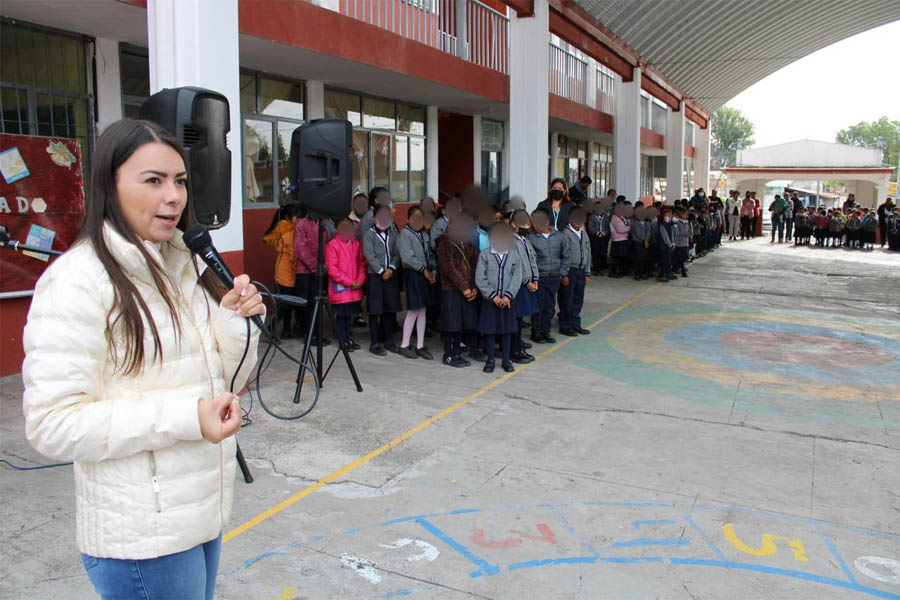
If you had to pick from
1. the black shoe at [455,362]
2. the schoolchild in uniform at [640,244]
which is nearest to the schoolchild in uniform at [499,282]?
the black shoe at [455,362]

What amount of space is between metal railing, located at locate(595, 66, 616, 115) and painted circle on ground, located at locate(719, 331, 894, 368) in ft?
48.4

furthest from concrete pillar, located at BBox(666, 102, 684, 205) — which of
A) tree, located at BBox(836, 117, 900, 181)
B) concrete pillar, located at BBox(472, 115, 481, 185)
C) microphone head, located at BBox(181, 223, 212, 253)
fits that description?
tree, located at BBox(836, 117, 900, 181)

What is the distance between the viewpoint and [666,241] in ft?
48.9

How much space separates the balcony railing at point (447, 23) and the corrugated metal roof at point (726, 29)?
84.2 inches

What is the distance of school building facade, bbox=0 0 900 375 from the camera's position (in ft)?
22.6

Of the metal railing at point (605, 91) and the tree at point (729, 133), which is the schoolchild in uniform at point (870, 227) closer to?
the metal railing at point (605, 91)

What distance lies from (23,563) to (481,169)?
14.6 meters

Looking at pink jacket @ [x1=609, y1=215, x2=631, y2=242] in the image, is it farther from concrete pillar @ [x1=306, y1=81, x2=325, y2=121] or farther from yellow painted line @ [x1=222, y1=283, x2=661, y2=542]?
yellow painted line @ [x1=222, y1=283, x2=661, y2=542]

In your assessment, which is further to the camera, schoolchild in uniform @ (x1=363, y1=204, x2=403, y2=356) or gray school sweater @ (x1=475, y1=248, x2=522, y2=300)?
schoolchild in uniform @ (x1=363, y1=204, x2=403, y2=356)

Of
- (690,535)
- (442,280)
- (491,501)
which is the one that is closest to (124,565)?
(491,501)

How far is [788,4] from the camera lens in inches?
765

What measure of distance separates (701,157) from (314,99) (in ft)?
105

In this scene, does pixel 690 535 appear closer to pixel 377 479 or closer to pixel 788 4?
pixel 377 479

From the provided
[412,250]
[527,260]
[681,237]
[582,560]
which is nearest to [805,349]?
[527,260]
